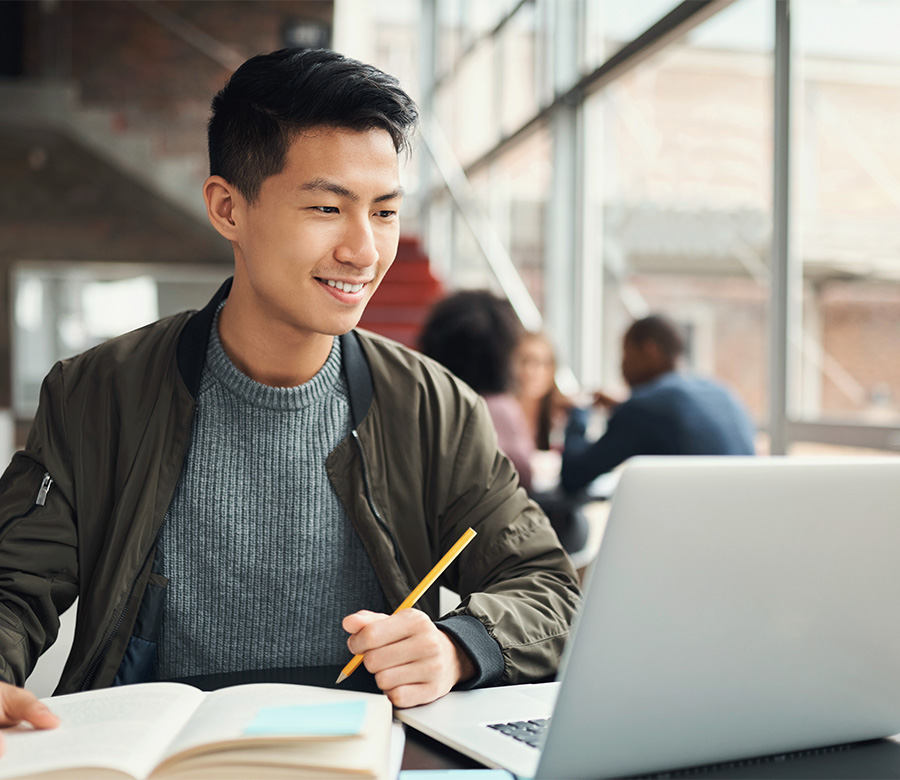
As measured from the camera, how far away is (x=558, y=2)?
16.4 ft

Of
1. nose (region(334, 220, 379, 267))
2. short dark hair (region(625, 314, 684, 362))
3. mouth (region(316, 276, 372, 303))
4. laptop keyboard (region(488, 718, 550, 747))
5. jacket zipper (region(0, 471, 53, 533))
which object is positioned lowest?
laptop keyboard (region(488, 718, 550, 747))

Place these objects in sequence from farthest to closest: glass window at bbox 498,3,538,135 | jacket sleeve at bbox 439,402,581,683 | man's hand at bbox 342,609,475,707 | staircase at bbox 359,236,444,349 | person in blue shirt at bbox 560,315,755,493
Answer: glass window at bbox 498,3,538,135 → staircase at bbox 359,236,444,349 → person in blue shirt at bbox 560,315,755,493 → jacket sleeve at bbox 439,402,581,683 → man's hand at bbox 342,609,475,707

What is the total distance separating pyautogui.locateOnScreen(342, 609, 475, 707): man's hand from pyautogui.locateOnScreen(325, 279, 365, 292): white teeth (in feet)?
1.41

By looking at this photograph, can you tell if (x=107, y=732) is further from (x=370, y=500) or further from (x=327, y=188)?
(x=327, y=188)

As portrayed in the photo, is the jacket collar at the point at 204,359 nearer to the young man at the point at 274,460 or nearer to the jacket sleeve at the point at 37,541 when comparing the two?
the young man at the point at 274,460

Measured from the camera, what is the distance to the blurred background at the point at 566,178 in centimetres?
322

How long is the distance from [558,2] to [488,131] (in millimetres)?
1734

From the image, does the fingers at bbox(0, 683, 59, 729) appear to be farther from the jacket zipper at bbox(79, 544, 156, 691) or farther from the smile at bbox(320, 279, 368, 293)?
the smile at bbox(320, 279, 368, 293)

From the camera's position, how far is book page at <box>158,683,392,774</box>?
65 centimetres

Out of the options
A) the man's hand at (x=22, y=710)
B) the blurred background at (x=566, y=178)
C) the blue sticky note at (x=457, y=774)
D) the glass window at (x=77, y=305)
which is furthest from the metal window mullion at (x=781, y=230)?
the glass window at (x=77, y=305)

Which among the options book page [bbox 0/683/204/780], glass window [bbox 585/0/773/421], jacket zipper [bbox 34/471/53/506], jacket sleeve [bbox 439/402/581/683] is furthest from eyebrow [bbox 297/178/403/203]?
glass window [bbox 585/0/773/421]

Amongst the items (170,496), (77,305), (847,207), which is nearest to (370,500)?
(170,496)

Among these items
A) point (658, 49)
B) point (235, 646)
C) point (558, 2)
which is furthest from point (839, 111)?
point (235, 646)

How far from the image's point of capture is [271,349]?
124 cm
